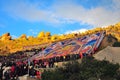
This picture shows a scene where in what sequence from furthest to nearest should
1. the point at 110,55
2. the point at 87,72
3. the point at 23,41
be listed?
1. the point at 23,41
2. the point at 110,55
3. the point at 87,72

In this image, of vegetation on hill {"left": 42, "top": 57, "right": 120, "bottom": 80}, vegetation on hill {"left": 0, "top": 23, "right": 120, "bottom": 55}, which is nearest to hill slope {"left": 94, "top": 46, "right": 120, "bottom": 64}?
vegetation on hill {"left": 42, "top": 57, "right": 120, "bottom": 80}

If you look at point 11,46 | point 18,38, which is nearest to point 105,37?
point 11,46

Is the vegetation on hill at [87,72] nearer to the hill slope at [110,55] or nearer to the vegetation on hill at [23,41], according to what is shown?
the hill slope at [110,55]

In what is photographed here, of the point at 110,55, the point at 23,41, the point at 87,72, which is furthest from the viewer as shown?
the point at 23,41

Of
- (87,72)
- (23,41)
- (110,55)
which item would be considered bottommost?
(87,72)

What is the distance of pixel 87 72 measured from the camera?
24.3 m

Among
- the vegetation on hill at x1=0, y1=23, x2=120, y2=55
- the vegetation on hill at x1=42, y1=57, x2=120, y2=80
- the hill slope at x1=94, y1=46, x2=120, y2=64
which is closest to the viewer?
the vegetation on hill at x1=42, y1=57, x2=120, y2=80

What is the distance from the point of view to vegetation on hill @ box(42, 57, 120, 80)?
937 inches

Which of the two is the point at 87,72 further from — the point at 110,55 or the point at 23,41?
the point at 23,41

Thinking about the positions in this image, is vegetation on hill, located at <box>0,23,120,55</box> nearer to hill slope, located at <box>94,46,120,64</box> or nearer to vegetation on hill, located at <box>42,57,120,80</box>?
hill slope, located at <box>94,46,120,64</box>

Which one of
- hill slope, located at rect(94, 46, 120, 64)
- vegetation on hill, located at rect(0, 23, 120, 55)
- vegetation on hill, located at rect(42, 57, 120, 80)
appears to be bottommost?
vegetation on hill, located at rect(42, 57, 120, 80)

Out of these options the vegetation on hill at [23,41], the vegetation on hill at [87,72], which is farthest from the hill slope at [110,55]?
the vegetation on hill at [23,41]

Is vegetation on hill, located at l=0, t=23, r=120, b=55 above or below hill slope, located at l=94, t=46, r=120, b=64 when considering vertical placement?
above

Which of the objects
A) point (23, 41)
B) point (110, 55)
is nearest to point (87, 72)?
point (110, 55)
